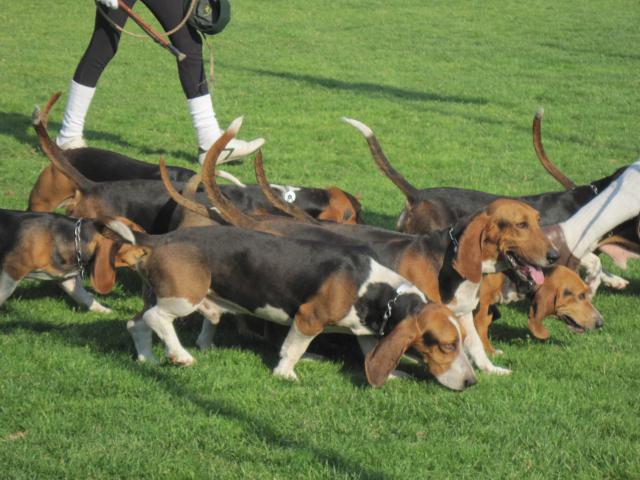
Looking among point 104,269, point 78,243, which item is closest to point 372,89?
point 78,243

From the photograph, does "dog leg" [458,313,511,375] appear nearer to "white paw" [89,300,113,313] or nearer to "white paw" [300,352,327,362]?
"white paw" [300,352,327,362]

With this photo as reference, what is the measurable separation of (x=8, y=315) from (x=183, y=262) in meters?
1.92

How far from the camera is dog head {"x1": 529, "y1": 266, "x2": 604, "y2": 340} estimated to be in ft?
23.6

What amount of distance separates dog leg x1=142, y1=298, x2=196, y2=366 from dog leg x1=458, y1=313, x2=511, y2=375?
1.88 meters

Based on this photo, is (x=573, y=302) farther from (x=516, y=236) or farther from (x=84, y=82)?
(x=84, y=82)

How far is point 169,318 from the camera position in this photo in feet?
21.4

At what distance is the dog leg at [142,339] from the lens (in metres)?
6.67

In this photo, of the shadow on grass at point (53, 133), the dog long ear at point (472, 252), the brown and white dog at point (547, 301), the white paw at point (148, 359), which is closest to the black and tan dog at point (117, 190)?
the white paw at point (148, 359)

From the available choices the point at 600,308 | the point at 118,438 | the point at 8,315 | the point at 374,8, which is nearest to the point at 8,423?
the point at 118,438

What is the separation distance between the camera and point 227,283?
6543 mm

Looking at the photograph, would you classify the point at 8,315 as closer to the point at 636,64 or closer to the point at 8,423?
the point at 8,423

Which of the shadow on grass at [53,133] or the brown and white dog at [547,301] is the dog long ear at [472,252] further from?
the shadow on grass at [53,133]

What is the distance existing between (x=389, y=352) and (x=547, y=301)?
173cm

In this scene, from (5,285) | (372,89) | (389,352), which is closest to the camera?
(389,352)
